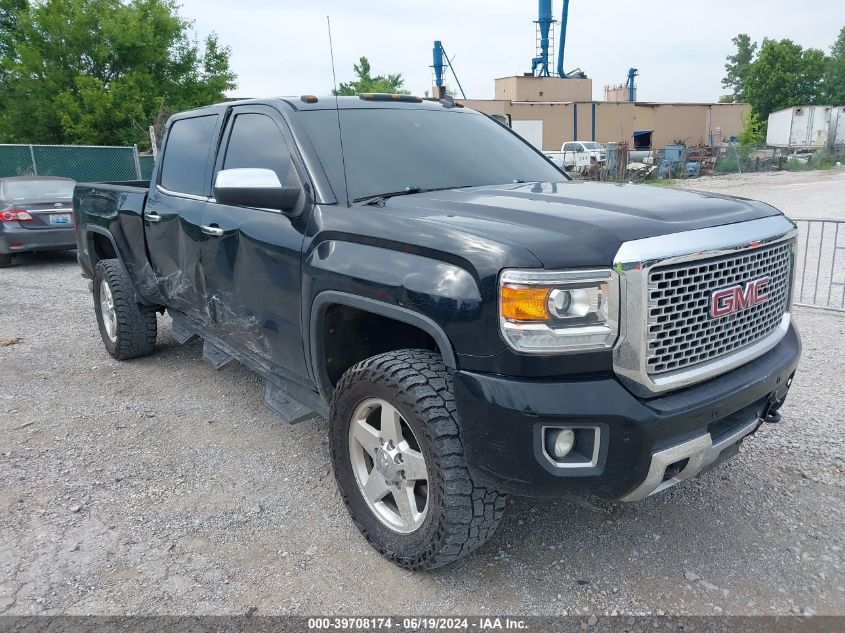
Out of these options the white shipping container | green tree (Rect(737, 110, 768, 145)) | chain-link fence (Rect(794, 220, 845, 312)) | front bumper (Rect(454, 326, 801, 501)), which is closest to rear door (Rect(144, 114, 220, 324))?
front bumper (Rect(454, 326, 801, 501))

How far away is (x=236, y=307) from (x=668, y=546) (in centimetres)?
248

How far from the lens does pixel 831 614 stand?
97.7 inches

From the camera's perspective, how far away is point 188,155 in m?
4.54

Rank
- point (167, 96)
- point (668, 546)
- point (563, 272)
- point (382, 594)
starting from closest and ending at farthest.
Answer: point (563, 272) → point (382, 594) → point (668, 546) → point (167, 96)

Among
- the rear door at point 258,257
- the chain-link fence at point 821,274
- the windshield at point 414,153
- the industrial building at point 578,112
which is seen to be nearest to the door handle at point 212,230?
the rear door at point 258,257

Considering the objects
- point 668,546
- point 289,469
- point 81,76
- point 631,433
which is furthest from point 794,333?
point 81,76

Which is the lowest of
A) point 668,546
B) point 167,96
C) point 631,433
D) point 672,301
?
point 668,546

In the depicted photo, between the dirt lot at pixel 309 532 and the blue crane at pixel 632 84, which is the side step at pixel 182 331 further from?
the blue crane at pixel 632 84

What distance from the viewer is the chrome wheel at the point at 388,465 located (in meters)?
2.68

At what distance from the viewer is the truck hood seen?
2.27 metres

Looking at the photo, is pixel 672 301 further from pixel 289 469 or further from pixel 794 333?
pixel 289 469

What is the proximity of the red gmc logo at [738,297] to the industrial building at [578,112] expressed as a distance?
126ft

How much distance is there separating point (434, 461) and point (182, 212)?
2638 millimetres

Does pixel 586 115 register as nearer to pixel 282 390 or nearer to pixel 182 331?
pixel 182 331
